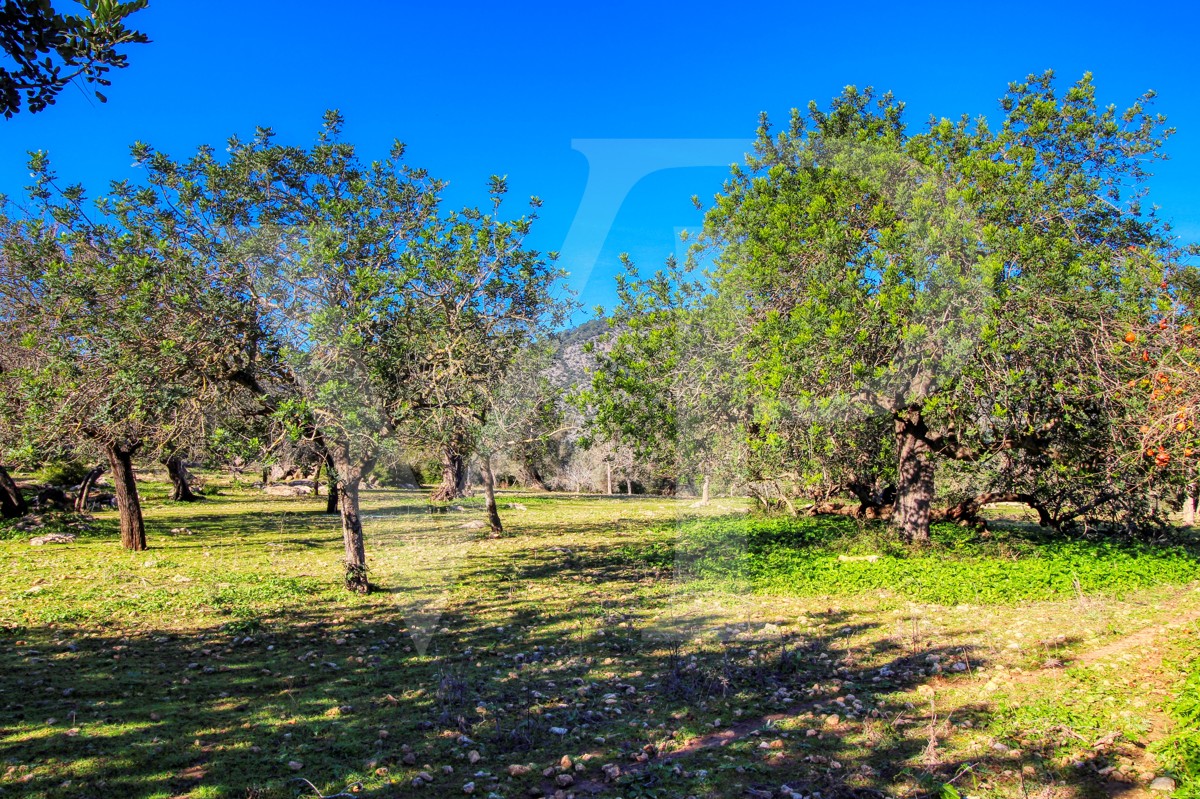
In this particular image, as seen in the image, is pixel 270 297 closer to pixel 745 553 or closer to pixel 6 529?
pixel 745 553

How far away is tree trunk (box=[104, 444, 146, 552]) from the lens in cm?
2048

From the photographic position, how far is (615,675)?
31.2ft

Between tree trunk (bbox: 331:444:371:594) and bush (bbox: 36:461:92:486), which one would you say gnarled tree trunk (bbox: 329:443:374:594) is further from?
bush (bbox: 36:461:92:486)

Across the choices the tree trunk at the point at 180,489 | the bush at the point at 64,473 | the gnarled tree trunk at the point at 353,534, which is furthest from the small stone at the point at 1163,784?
the tree trunk at the point at 180,489

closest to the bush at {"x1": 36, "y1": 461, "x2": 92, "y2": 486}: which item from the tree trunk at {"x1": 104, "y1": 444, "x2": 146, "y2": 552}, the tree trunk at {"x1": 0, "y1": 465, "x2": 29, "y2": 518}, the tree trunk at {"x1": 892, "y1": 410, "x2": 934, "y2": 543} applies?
the tree trunk at {"x1": 0, "y1": 465, "x2": 29, "y2": 518}

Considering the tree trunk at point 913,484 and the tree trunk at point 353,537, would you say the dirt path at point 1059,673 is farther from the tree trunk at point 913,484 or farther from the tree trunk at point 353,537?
the tree trunk at point 353,537

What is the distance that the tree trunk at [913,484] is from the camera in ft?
62.7

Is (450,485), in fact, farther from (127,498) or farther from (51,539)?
(127,498)

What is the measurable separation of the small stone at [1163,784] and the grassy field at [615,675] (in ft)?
0.41

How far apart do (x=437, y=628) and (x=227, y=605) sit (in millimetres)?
4802

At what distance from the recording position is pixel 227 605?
1390 cm

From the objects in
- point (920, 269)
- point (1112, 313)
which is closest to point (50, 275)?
point (920, 269)

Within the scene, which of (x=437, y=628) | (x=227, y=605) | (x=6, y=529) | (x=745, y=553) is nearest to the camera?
(x=437, y=628)

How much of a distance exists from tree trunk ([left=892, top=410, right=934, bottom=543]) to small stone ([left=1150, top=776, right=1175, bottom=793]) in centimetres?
1361
